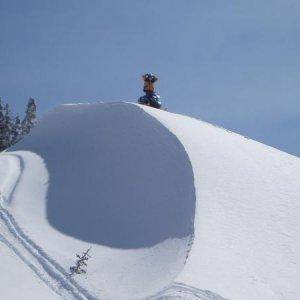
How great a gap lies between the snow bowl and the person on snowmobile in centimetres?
396

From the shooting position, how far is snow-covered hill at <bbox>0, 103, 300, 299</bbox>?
1089 cm

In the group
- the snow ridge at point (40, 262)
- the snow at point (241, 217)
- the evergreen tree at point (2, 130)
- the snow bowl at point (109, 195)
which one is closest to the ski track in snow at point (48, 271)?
the snow ridge at point (40, 262)

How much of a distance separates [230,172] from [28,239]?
7259mm

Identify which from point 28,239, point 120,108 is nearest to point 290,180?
point 120,108

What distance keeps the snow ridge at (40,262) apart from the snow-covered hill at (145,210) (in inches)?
1.0

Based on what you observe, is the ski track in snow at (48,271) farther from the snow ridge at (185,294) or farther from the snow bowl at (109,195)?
the snow bowl at (109,195)

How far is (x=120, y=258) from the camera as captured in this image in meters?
12.5

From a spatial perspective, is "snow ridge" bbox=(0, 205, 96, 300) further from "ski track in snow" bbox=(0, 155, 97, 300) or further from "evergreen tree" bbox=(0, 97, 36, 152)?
"evergreen tree" bbox=(0, 97, 36, 152)

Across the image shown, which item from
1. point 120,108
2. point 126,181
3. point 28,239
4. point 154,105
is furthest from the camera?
point 154,105

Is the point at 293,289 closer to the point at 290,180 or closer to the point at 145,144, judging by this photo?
the point at 290,180

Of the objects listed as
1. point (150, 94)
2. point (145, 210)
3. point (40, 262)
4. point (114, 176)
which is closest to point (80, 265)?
point (40, 262)

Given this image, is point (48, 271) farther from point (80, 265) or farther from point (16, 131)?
point (16, 131)

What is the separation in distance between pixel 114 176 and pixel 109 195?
1.21m

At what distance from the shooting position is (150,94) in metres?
25.8
